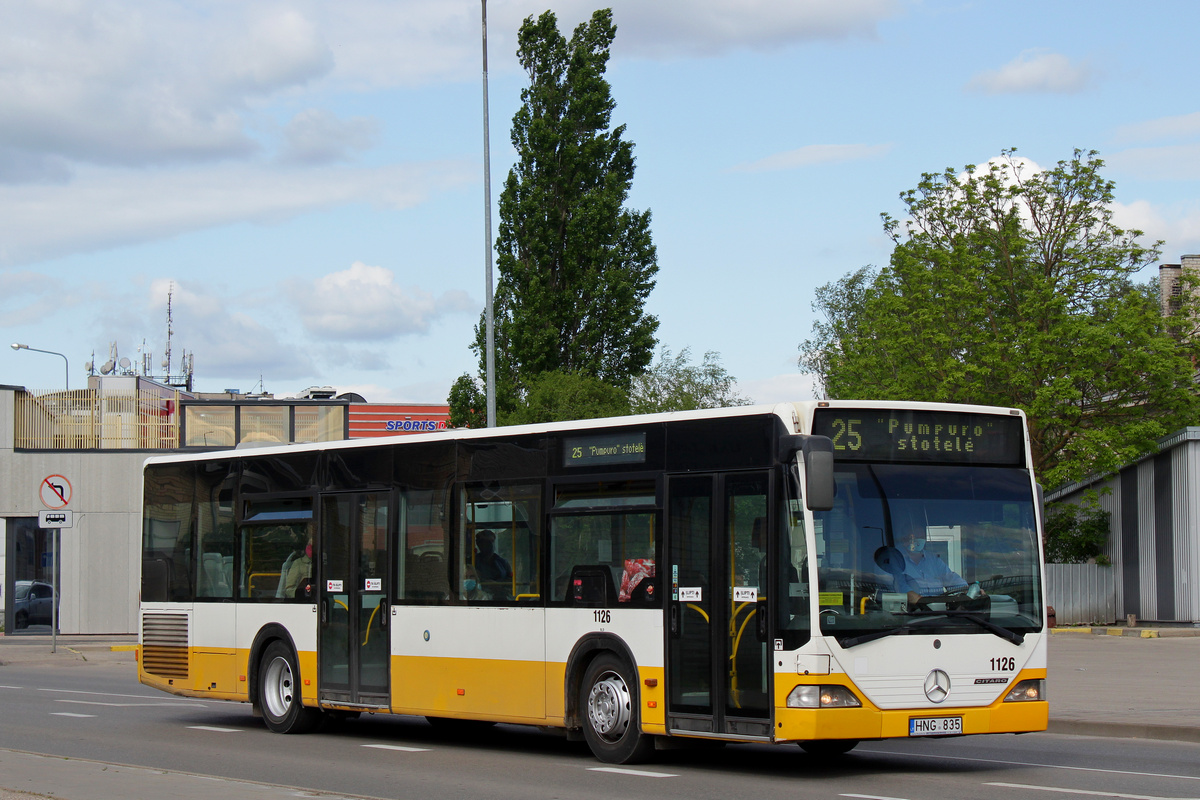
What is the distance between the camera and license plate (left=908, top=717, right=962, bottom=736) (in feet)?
36.6

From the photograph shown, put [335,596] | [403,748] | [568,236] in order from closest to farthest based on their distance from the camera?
[403,748], [335,596], [568,236]

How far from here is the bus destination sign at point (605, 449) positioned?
41.2ft

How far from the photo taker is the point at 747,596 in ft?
37.1

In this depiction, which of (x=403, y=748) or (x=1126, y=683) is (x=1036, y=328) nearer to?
(x=1126, y=683)

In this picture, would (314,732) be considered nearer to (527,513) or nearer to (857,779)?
(527,513)

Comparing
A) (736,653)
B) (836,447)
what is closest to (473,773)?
(736,653)

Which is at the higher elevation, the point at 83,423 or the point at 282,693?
the point at 83,423

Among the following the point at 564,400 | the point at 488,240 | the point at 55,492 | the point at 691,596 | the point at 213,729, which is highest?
the point at 488,240

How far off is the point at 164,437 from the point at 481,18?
15114 mm

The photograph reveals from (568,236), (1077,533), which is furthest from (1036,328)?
(568,236)

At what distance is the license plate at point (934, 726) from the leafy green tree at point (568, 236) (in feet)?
108

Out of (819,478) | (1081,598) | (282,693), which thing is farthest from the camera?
(1081,598)

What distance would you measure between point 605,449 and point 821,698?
315 centimetres

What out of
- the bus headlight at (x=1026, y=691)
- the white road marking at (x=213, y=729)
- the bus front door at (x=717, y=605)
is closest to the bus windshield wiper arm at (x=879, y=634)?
the bus front door at (x=717, y=605)
